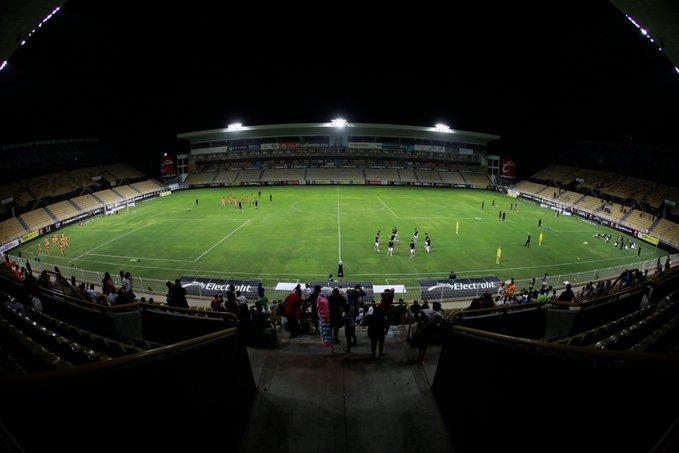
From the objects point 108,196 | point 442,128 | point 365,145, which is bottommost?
point 108,196

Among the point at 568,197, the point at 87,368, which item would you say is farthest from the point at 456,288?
the point at 568,197

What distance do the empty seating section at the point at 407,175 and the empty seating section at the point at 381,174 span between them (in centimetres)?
117

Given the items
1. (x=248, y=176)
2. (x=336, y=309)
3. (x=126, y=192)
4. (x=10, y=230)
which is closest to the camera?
(x=336, y=309)

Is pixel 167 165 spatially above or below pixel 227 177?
above

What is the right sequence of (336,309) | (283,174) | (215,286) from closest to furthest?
(336,309) < (215,286) < (283,174)

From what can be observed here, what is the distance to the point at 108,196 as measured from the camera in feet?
158

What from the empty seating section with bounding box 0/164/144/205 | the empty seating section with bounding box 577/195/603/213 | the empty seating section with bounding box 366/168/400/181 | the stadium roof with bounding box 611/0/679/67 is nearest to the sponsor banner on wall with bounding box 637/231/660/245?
the empty seating section with bounding box 577/195/603/213

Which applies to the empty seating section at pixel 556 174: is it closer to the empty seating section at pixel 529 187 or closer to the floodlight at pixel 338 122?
the empty seating section at pixel 529 187

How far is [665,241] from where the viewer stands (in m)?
30.1

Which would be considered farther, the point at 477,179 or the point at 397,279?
the point at 477,179

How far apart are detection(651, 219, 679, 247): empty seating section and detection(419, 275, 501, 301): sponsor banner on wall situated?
24.9m

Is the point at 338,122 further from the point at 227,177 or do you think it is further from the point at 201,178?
the point at 201,178

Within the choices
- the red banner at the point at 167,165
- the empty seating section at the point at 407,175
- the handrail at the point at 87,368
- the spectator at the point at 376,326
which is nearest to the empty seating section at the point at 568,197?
the empty seating section at the point at 407,175

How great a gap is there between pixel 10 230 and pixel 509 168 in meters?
79.4
